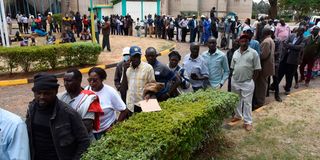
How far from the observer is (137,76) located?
4.11 metres

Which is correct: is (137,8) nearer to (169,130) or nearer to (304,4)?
(169,130)

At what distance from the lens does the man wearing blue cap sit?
13.3 ft

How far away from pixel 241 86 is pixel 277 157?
1412 mm

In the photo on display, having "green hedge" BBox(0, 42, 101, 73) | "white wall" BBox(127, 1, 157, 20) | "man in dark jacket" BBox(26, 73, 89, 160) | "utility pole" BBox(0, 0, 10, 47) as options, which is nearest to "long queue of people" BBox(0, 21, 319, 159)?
"man in dark jacket" BBox(26, 73, 89, 160)

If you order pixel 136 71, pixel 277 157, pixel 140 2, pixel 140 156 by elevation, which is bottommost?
pixel 277 157

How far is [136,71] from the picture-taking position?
4.12m

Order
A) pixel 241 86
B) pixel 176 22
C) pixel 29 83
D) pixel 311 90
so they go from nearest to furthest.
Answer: pixel 241 86 → pixel 311 90 → pixel 29 83 → pixel 176 22

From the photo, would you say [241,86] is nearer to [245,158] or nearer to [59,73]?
[245,158]

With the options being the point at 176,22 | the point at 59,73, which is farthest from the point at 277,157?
the point at 176,22

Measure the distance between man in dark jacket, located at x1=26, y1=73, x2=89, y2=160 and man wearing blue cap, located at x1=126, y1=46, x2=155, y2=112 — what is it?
1694 millimetres

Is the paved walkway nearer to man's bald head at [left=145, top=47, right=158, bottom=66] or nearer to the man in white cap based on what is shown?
the man in white cap

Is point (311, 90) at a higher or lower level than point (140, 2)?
lower

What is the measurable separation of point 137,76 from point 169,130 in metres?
1.22

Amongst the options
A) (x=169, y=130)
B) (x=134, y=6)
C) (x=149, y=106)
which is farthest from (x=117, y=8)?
(x=169, y=130)
